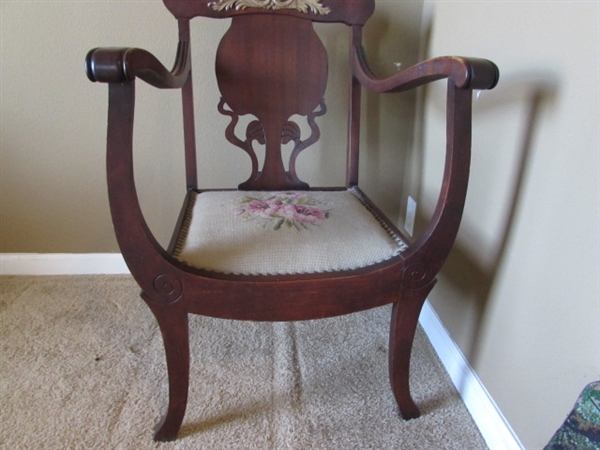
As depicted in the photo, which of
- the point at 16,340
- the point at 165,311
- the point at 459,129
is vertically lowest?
the point at 16,340

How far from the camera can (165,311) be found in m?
0.72

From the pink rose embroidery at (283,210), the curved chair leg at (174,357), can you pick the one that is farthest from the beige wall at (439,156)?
the curved chair leg at (174,357)

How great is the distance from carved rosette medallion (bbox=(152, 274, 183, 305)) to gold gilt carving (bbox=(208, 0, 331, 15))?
24.6 inches

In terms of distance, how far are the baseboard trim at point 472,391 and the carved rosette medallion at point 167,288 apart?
634 mm

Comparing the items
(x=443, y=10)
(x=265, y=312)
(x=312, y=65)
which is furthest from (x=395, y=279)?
(x=443, y=10)

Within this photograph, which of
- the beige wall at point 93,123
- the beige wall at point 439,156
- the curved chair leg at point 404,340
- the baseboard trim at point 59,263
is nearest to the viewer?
the beige wall at point 439,156

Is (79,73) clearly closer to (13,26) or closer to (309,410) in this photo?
(13,26)

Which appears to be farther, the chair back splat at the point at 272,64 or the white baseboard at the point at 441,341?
the chair back splat at the point at 272,64

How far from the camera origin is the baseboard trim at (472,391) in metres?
0.80

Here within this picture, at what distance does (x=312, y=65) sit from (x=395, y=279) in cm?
56

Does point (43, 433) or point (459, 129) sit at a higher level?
point (459, 129)

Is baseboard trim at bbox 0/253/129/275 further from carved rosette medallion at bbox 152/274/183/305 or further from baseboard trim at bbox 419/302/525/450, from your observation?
baseboard trim at bbox 419/302/525/450

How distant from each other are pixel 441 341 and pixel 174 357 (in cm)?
64

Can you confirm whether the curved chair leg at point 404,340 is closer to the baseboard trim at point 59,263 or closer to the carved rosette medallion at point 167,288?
the carved rosette medallion at point 167,288
